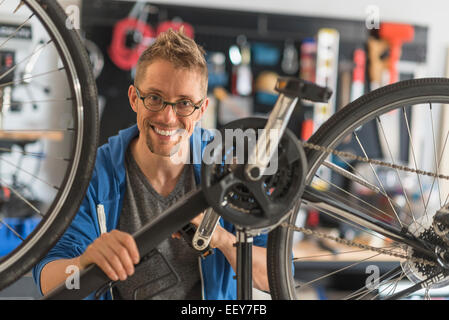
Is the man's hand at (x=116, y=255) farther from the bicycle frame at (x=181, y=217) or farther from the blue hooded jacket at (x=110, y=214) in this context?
the blue hooded jacket at (x=110, y=214)

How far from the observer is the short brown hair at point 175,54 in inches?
32.6

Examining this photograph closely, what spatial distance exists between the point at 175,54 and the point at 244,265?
0.41 m

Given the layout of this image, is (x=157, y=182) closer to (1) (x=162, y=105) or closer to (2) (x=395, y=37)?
(1) (x=162, y=105)

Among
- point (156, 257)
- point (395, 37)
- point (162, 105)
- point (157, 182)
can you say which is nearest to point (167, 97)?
point (162, 105)

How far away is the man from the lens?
2.62 feet

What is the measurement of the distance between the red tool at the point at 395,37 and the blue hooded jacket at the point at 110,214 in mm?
Result: 1910

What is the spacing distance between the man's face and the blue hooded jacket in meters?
0.10

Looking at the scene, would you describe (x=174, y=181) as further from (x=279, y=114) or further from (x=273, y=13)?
(x=273, y=13)

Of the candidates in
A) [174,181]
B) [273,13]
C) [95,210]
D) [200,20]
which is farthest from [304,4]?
[95,210]

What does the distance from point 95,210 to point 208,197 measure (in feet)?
0.99

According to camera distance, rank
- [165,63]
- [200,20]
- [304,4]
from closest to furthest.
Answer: [165,63] → [200,20] → [304,4]

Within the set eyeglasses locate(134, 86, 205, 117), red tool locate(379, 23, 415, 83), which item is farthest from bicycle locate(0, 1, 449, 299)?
red tool locate(379, 23, 415, 83)

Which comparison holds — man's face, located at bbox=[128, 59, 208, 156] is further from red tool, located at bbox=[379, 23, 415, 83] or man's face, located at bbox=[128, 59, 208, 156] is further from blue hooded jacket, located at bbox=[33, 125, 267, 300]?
red tool, located at bbox=[379, 23, 415, 83]
